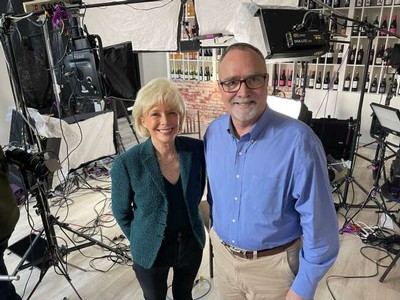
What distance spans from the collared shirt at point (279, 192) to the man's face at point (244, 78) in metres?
0.05

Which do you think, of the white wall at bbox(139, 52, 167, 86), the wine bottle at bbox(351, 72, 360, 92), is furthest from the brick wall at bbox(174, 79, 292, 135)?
the wine bottle at bbox(351, 72, 360, 92)

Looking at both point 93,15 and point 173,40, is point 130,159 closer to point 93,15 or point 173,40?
point 173,40

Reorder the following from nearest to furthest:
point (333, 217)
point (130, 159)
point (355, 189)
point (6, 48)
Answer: point (333, 217), point (130, 159), point (6, 48), point (355, 189)

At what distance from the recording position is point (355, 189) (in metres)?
3.31

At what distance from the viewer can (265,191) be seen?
39.4 inches

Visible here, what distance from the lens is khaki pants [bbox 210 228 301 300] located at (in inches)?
42.5

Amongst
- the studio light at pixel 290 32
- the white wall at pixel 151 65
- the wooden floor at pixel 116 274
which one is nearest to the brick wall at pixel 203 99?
the white wall at pixel 151 65

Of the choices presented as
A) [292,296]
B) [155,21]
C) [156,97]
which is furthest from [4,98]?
[292,296]

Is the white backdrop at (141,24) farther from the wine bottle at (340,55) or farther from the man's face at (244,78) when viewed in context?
the man's face at (244,78)

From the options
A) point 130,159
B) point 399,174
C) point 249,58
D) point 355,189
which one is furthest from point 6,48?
point 355,189

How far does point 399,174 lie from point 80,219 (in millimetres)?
2847

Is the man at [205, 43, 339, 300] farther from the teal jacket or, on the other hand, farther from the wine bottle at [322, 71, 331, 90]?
the wine bottle at [322, 71, 331, 90]

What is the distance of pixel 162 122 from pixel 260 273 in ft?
2.33

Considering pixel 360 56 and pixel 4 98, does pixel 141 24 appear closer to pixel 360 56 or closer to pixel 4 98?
pixel 4 98
